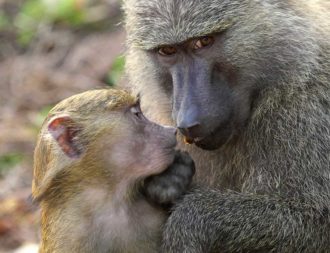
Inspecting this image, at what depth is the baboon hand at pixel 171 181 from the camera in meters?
5.69

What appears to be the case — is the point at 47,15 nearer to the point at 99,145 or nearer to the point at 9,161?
the point at 9,161

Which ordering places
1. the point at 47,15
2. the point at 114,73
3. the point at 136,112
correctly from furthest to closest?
the point at 47,15 < the point at 114,73 < the point at 136,112

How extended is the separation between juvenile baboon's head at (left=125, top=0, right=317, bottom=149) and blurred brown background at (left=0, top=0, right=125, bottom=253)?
8.74 ft

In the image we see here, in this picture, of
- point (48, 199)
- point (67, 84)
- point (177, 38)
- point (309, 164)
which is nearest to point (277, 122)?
point (309, 164)

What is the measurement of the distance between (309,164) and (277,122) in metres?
0.30

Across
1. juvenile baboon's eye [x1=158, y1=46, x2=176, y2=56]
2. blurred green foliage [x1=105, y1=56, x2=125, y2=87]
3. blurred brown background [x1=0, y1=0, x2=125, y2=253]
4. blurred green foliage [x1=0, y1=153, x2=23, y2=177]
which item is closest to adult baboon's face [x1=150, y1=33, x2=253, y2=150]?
juvenile baboon's eye [x1=158, y1=46, x2=176, y2=56]

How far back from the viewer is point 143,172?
571 cm

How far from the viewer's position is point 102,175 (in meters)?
5.72

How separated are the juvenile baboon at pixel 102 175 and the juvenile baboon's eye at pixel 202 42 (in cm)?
46

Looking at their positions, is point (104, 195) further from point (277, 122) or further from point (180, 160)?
point (277, 122)

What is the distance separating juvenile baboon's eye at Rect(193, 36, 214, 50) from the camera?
5828 millimetres

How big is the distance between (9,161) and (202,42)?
3.64 m

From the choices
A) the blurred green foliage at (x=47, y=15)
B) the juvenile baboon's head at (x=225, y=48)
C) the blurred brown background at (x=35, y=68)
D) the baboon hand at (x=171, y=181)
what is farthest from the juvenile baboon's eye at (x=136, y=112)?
the blurred green foliage at (x=47, y=15)

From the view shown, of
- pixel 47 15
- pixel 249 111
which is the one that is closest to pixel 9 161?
pixel 47 15
